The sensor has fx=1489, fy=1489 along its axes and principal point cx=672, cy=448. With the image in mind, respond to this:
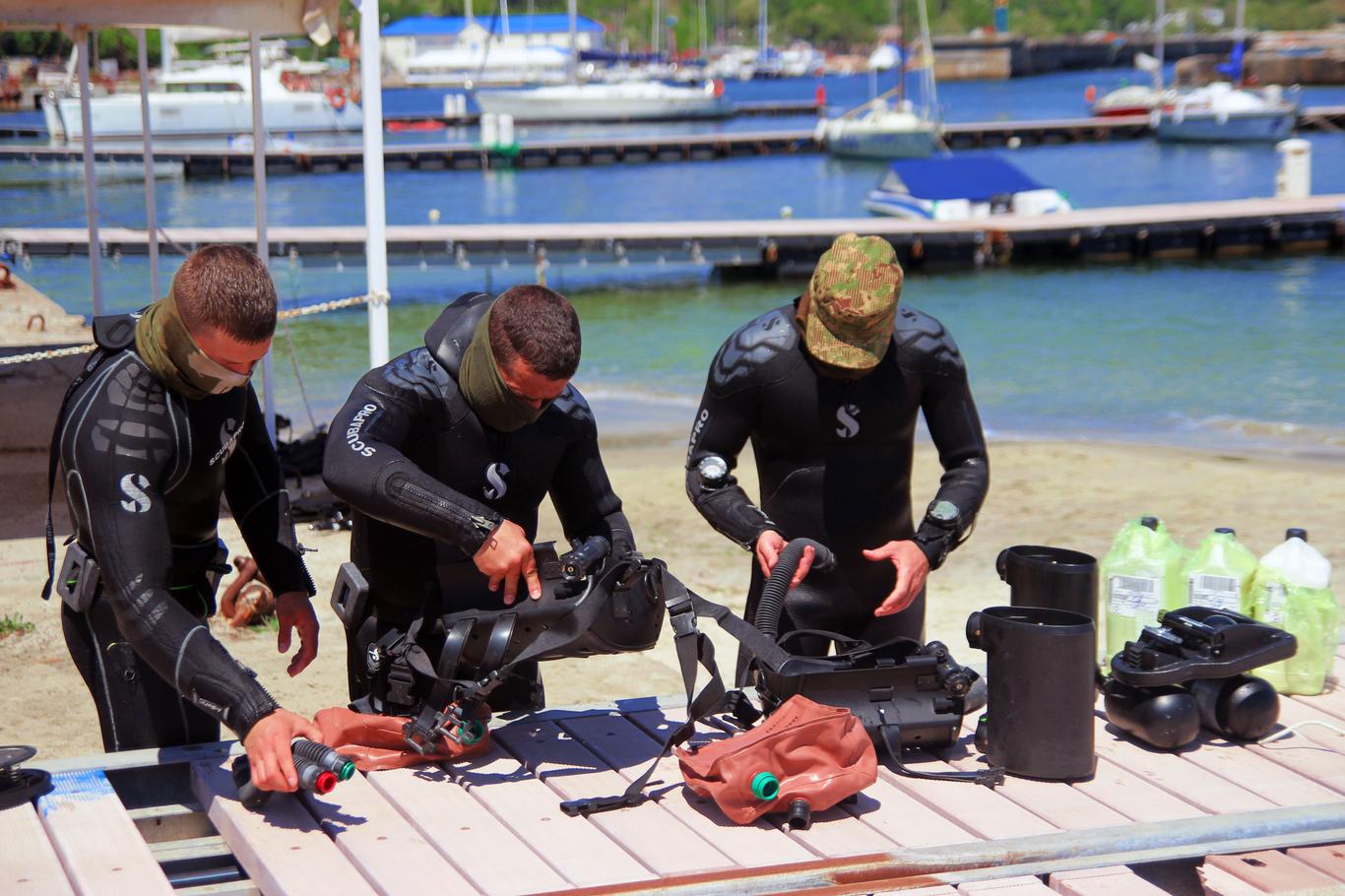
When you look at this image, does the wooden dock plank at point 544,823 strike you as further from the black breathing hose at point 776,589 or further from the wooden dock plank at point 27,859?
the wooden dock plank at point 27,859

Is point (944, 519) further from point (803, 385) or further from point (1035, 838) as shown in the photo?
point (1035, 838)

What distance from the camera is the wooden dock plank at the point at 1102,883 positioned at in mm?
2916

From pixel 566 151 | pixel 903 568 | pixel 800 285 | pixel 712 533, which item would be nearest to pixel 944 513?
pixel 903 568

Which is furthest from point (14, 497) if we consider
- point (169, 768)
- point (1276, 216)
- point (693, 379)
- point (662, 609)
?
point (1276, 216)

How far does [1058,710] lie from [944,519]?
0.70m

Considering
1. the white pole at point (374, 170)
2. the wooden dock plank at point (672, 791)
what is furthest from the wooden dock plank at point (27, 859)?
the white pole at point (374, 170)

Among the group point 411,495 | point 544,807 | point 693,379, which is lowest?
point 693,379

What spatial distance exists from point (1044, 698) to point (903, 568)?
1.87ft

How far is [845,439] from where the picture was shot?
13.7 feet

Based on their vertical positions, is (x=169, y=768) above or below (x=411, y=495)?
below

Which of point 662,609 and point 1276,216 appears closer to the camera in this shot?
point 662,609

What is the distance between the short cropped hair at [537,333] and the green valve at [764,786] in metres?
0.96

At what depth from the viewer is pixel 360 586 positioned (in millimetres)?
3527

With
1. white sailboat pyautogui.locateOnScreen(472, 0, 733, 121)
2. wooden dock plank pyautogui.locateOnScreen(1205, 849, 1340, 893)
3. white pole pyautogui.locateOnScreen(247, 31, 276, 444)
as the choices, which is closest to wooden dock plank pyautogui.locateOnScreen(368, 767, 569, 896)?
wooden dock plank pyautogui.locateOnScreen(1205, 849, 1340, 893)
